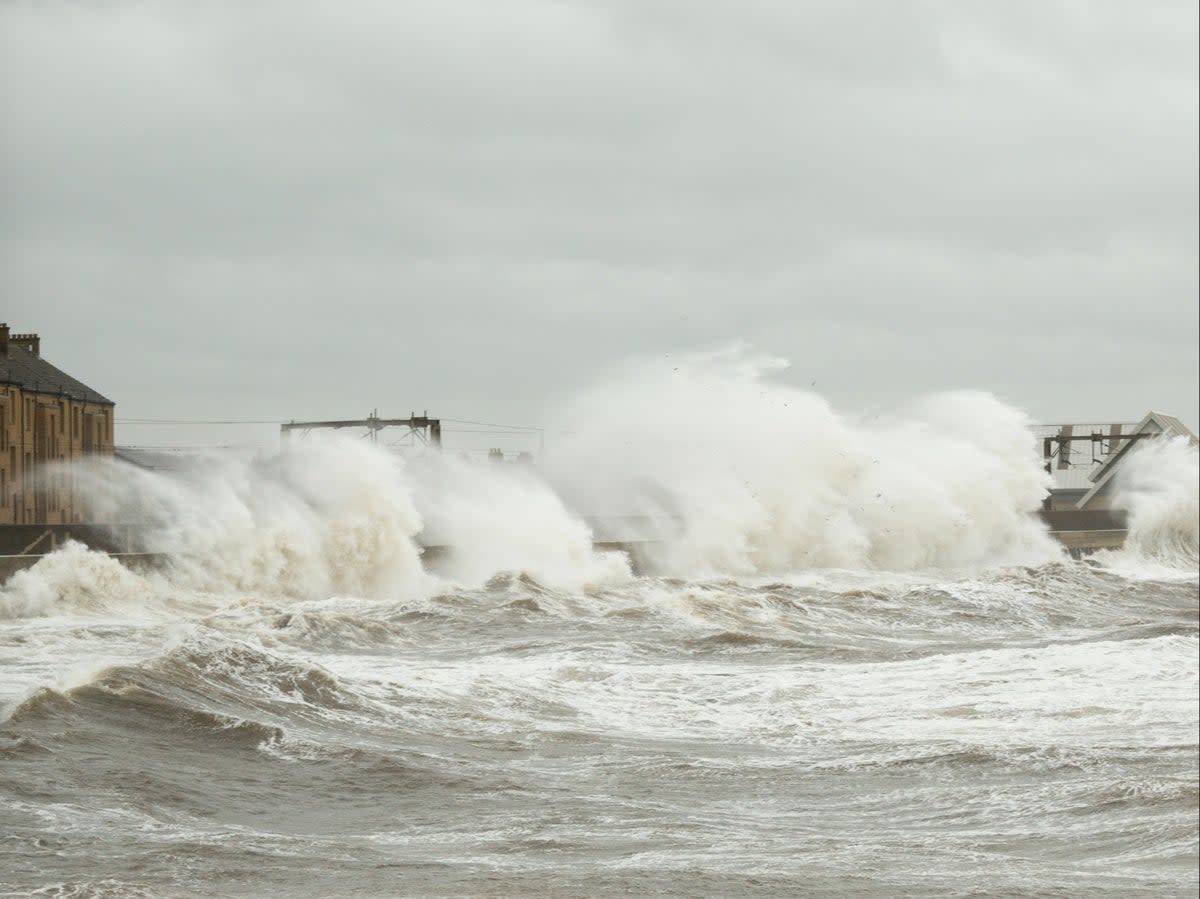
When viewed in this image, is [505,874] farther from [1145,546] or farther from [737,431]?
[1145,546]

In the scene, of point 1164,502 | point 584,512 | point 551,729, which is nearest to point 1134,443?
point 1164,502

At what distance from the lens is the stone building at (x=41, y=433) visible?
33.2 m

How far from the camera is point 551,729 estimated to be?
11.9m

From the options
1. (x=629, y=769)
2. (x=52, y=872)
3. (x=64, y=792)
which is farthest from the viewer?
(x=629, y=769)

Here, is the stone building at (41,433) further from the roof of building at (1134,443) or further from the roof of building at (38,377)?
the roof of building at (1134,443)

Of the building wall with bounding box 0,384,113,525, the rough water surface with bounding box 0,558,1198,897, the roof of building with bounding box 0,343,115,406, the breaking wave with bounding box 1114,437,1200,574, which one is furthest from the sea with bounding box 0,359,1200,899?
the breaking wave with bounding box 1114,437,1200,574

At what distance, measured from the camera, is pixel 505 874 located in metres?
7.62

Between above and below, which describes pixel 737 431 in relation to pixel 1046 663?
above

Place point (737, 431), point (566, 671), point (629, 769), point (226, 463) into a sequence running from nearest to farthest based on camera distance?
point (629, 769)
point (566, 671)
point (226, 463)
point (737, 431)

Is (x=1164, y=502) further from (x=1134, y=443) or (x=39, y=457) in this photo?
(x=39, y=457)

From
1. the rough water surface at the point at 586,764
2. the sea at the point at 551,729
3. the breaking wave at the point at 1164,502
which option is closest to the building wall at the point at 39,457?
the sea at the point at 551,729

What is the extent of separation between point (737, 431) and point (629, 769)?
29248 mm

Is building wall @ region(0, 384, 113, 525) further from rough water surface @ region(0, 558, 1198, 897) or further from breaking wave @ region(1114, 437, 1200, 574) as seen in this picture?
breaking wave @ region(1114, 437, 1200, 574)

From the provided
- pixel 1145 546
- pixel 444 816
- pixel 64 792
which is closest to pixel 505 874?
pixel 444 816
